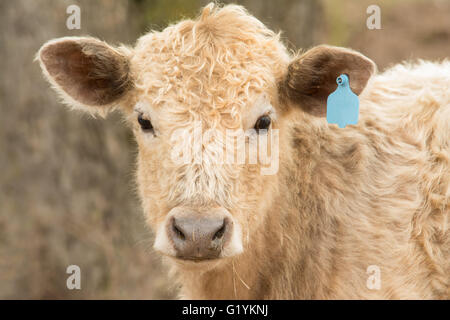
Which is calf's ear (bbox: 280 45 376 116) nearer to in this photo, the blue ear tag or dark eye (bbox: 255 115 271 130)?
the blue ear tag

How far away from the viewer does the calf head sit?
4055 mm

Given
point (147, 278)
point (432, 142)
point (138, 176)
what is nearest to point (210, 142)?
point (138, 176)

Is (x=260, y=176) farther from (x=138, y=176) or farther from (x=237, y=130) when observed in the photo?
(x=138, y=176)

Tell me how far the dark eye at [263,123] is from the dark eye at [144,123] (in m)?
0.77

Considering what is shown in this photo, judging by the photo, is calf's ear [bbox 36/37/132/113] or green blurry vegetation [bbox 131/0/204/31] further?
green blurry vegetation [bbox 131/0/204/31]

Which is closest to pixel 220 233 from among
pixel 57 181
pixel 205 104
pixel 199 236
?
pixel 199 236

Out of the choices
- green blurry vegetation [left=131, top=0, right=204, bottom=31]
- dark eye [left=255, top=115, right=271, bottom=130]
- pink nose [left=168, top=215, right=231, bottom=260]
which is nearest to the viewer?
pink nose [left=168, top=215, right=231, bottom=260]

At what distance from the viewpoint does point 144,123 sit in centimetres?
462

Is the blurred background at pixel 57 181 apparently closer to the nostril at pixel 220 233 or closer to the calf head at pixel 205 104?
the calf head at pixel 205 104

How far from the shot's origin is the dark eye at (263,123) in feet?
14.9

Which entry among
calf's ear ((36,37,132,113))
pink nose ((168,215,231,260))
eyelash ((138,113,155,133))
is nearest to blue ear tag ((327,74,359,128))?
pink nose ((168,215,231,260))

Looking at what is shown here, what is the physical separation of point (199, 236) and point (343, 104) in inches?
56.6

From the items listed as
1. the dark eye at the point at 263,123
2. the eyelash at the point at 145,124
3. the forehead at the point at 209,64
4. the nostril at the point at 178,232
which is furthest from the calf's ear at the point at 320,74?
the nostril at the point at 178,232

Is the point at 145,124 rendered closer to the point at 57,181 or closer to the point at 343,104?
the point at 343,104
